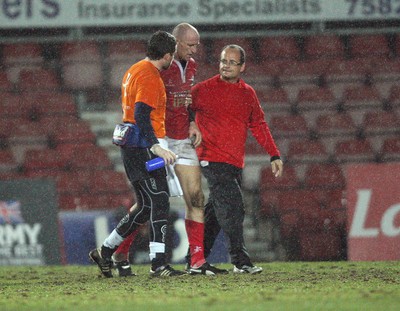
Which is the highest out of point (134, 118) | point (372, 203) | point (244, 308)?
point (134, 118)

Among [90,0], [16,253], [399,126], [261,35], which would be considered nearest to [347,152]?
[399,126]

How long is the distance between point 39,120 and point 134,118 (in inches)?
264

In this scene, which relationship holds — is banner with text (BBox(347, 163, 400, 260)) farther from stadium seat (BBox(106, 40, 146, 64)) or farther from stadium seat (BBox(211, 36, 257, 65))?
stadium seat (BBox(106, 40, 146, 64))

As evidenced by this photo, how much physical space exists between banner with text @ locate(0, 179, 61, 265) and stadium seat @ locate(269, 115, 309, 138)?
4039 millimetres

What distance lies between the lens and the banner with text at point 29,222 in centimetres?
1116

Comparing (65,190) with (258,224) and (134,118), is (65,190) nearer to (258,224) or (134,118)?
→ (258,224)

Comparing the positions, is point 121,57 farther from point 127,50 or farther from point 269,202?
point 269,202

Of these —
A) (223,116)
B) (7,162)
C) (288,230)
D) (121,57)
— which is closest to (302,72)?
(121,57)

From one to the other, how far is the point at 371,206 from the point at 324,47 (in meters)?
4.89

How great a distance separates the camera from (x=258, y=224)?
12625 millimetres

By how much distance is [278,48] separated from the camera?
15.5 meters

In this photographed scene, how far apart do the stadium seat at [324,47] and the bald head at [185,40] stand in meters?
7.16

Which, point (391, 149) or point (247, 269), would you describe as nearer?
point (247, 269)

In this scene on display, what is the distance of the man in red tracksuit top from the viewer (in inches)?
339
